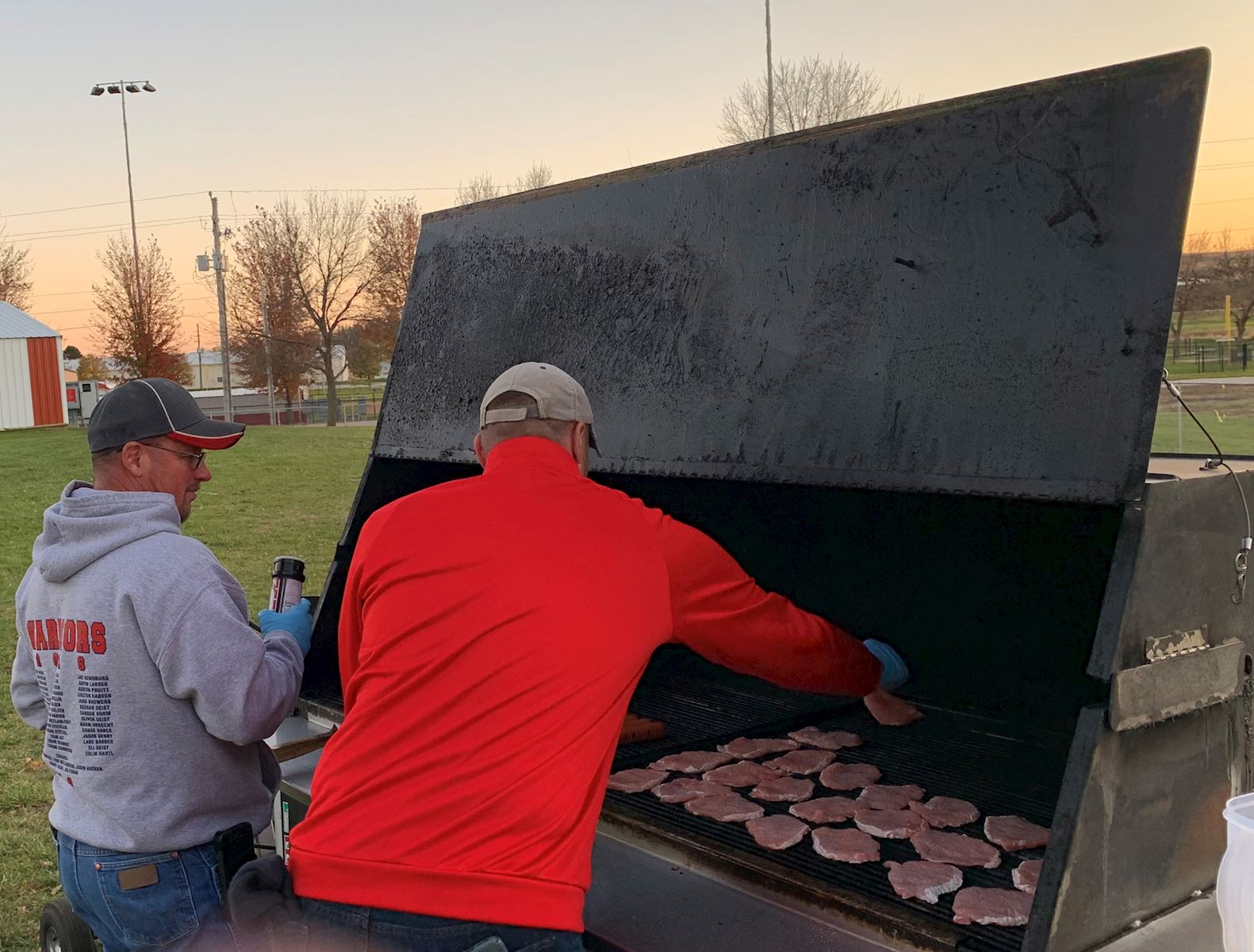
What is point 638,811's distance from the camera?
275 centimetres

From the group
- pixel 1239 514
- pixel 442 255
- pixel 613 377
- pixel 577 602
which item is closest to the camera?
pixel 577 602

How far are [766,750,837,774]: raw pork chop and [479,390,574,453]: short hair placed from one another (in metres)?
1.50

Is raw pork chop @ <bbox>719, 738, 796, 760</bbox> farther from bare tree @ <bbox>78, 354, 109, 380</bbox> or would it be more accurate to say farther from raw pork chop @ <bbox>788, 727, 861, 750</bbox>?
bare tree @ <bbox>78, 354, 109, 380</bbox>

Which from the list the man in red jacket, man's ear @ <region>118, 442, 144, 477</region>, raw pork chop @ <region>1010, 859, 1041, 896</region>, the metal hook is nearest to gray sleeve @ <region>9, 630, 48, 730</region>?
man's ear @ <region>118, 442, 144, 477</region>

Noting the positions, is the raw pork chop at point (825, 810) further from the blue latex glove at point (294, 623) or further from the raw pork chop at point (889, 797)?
the blue latex glove at point (294, 623)

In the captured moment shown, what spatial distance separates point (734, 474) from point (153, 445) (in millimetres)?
1351

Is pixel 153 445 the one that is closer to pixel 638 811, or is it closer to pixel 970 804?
pixel 638 811

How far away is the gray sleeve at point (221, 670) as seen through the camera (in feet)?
7.24

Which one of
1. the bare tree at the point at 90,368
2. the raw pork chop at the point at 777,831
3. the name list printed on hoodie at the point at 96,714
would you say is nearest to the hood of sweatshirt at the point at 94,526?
the name list printed on hoodie at the point at 96,714

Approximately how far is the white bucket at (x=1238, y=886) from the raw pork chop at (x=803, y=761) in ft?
4.67

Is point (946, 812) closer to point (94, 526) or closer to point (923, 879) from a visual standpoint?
point (923, 879)

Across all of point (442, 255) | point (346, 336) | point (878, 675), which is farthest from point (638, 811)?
point (346, 336)

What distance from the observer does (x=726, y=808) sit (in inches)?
110

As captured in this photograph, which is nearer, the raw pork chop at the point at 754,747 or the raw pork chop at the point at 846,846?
the raw pork chop at the point at 846,846
